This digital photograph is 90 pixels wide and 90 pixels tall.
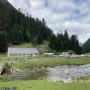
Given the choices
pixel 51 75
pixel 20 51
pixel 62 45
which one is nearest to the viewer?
pixel 51 75

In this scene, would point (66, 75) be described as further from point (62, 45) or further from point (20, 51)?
point (62, 45)

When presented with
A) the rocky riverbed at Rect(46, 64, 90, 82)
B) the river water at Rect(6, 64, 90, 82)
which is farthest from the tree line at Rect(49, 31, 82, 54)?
the river water at Rect(6, 64, 90, 82)

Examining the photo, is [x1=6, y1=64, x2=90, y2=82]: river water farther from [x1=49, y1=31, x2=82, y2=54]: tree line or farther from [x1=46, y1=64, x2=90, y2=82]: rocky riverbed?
[x1=49, y1=31, x2=82, y2=54]: tree line

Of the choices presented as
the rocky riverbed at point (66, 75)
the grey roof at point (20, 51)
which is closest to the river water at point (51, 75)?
the rocky riverbed at point (66, 75)

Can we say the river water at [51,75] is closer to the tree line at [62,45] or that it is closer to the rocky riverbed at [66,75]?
the rocky riverbed at [66,75]

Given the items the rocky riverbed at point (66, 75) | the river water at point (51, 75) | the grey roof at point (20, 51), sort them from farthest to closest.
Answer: the grey roof at point (20, 51), the river water at point (51, 75), the rocky riverbed at point (66, 75)

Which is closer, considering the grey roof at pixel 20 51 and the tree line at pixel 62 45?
the grey roof at pixel 20 51

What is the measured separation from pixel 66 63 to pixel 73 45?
83.0 m

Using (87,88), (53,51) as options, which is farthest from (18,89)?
(53,51)

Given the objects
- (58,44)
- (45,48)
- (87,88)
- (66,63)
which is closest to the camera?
(87,88)

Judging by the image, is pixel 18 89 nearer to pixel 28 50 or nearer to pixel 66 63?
pixel 66 63

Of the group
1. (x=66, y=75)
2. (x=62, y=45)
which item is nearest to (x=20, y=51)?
(x=62, y=45)

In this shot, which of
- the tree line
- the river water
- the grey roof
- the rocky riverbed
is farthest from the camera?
the tree line

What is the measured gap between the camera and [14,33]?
19488cm
